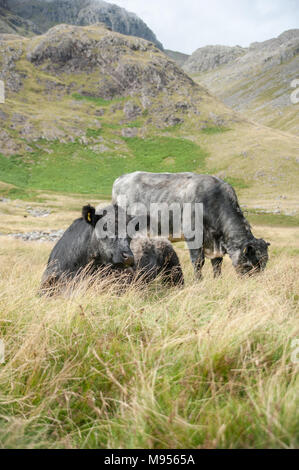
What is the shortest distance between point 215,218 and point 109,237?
373 centimetres

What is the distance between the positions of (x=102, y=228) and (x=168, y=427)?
12.7 feet

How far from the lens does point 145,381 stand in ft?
8.39

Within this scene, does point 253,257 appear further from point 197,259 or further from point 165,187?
point 165,187

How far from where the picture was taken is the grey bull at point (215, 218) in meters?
7.67

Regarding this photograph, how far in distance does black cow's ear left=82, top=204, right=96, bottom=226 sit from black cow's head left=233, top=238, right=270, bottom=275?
3.57 m

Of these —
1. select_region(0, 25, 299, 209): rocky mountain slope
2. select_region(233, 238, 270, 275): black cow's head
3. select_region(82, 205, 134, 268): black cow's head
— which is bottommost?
select_region(233, 238, 270, 275): black cow's head

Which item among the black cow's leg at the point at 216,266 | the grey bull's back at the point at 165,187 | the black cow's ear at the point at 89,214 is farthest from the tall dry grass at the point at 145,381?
the grey bull's back at the point at 165,187

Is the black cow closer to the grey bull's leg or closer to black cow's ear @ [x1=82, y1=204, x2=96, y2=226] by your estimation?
black cow's ear @ [x1=82, y1=204, x2=96, y2=226]

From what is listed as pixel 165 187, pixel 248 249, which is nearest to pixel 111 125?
pixel 165 187

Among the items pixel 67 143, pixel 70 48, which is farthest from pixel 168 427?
pixel 70 48

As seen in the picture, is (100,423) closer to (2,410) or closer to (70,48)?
(2,410)

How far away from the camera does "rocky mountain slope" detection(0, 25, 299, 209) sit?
51812 mm

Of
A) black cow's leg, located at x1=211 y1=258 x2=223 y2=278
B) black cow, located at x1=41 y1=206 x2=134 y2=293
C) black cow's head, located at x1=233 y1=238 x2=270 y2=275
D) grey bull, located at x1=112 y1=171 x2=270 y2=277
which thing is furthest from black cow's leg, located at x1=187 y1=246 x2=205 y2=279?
black cow, located at x1=41 y1=206 x2=134 y2=293
